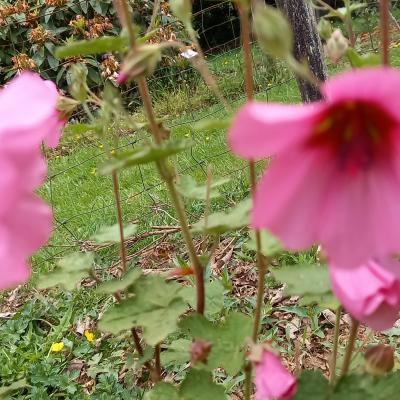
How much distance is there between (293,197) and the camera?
1.41ft

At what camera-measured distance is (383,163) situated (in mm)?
459

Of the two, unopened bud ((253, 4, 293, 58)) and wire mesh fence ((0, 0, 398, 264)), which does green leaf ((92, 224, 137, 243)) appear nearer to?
wire mesh fence ((0, 0, 398, 264))

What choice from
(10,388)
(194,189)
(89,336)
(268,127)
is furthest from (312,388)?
(89,336)

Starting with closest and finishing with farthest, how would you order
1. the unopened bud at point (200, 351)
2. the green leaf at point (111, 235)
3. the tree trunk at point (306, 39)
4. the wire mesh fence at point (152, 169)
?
the unopened bud at point (200, 351) → the green leaf at point (111, 235) → the tree trunk at point (306, 39) → the wire mesh fence at point (152, 169)

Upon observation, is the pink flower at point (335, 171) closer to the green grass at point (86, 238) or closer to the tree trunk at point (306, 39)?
the green grass at point (86, 238)

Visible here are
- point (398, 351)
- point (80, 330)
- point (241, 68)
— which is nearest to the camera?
point (398, 351)

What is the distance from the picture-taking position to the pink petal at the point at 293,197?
1.35ft

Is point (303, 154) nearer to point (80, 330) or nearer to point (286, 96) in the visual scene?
point (80, 330)

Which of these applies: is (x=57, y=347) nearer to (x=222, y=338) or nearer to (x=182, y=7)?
(x=222, y=338)

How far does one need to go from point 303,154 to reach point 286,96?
13.9ft

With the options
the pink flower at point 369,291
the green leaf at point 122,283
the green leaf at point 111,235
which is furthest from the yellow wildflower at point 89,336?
the pink flower at point 369,291

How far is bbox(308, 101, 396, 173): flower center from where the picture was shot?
0.45 metres

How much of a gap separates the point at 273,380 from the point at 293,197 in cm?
24

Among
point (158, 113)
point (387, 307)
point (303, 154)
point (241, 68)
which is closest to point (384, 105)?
point (303, 154)
